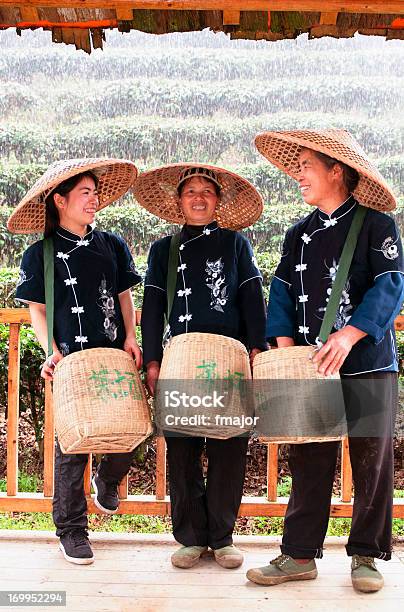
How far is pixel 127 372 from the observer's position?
107 inches

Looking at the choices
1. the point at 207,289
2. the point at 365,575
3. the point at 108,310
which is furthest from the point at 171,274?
the point at 365,575

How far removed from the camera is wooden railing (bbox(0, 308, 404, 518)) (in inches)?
129

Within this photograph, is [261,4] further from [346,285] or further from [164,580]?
[164,580]

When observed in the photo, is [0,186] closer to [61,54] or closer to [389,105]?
[61,54]

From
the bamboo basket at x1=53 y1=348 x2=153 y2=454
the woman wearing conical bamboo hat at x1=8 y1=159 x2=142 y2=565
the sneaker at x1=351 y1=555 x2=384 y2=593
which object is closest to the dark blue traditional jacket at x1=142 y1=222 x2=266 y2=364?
the woman wearing conical bamboo hat at x1=8 y1=159 x2=142 y2=565

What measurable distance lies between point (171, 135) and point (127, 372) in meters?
6.99

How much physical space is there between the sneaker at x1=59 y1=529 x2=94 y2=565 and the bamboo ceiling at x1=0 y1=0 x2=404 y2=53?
194 cm

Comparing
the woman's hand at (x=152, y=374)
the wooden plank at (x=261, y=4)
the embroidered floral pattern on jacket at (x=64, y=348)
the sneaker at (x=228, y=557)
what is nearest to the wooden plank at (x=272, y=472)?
the sneaker at (x=228, y=557)

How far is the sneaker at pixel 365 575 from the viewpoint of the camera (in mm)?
2697

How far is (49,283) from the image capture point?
114 inches

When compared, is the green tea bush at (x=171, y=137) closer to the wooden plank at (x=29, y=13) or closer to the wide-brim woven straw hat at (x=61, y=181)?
the wide-brim woven straw hat at (x=61, y=181)

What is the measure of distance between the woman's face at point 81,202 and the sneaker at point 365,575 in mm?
1654

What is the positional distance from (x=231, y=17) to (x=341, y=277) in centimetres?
97

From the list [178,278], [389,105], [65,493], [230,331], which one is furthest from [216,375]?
[389,105]
